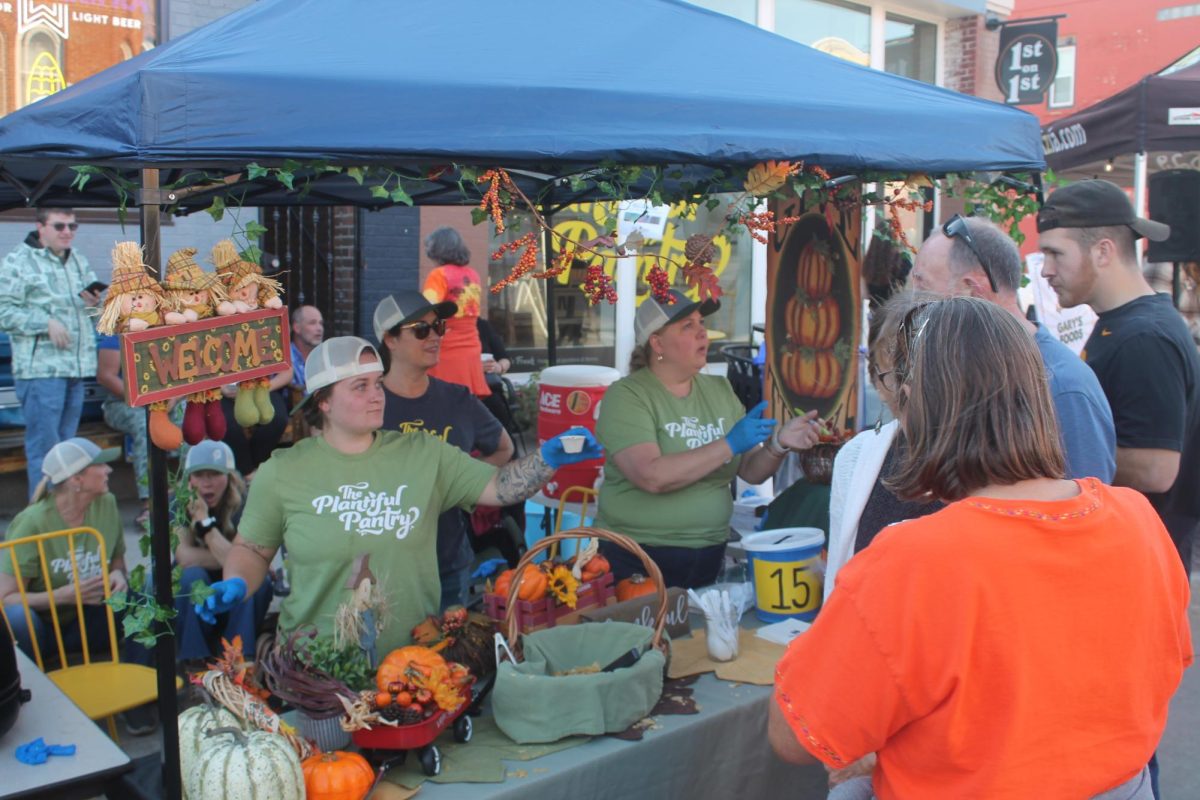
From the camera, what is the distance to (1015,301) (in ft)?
8.72

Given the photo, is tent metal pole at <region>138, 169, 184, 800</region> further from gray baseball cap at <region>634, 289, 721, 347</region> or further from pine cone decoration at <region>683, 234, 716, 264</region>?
gray baseball cap at <region>634, 289, 721, 347</region>

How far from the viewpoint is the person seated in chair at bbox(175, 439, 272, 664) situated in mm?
4020

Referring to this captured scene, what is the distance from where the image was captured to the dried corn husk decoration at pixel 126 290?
222 cm

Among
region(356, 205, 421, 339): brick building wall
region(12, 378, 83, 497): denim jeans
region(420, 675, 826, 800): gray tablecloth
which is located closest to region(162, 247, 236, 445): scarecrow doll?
region(420, 675, 826, 800): gray tablecloth

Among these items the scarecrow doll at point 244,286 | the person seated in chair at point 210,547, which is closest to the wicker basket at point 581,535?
the scarecrow doll at point 244,286

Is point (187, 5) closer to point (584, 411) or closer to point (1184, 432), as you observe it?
point (584, 411)

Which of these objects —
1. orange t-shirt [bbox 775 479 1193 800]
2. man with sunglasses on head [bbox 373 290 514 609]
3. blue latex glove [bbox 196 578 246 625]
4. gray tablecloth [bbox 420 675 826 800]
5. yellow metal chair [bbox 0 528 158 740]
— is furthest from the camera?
man with sunglasses on head [bbox 373 290 514 609]

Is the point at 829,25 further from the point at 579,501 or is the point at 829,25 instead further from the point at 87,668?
the point at 87,668

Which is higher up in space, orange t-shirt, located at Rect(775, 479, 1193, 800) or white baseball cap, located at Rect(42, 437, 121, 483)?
orange t-shirt, located at Rect(775, 479, 1193, 800)

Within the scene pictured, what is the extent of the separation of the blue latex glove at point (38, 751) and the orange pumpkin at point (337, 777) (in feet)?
1.76

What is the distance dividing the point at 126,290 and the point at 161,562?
629mm

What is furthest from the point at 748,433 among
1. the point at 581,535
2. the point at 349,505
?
the point at 349,505

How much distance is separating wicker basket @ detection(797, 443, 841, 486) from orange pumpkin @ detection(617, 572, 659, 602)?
0.84 m

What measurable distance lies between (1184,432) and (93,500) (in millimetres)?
3815
